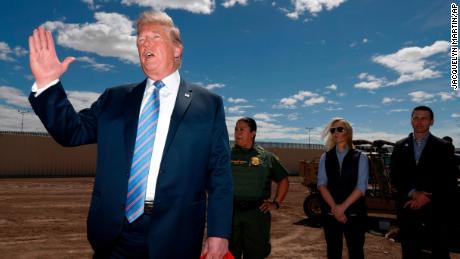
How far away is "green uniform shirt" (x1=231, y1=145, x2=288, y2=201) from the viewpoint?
4.14m

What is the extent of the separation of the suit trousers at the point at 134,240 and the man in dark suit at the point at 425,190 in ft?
12.4

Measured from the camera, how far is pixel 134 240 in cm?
175

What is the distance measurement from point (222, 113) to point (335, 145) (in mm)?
2654

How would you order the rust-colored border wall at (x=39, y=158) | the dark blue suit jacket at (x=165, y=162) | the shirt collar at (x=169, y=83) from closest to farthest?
the dark blue suit jacket at (x=165, y=162) → the shirt collar at (x=169, y=83) → the rust-colored border wall at (x=39, y=158)

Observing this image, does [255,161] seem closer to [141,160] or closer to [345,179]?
[345,179]

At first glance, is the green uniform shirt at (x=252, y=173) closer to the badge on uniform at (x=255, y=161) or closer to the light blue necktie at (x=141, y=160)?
the badge on uniform at (x=255, y=161)

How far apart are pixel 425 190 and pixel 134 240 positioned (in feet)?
12.9

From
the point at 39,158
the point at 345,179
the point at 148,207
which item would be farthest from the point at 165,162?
the point at 39,158

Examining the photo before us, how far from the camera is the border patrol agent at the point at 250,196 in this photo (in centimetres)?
405

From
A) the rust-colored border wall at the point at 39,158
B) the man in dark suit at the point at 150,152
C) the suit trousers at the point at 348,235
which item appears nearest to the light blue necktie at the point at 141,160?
the man in dark suit at the point at 150,152

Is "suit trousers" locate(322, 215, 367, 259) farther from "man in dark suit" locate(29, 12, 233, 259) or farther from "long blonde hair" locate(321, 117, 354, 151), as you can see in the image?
"man in dark suit" locate(29, 12, 233, 259)

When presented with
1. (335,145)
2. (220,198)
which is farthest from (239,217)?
(220,198)

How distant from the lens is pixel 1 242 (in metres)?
7.09

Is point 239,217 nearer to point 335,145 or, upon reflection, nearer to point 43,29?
point 335,145
